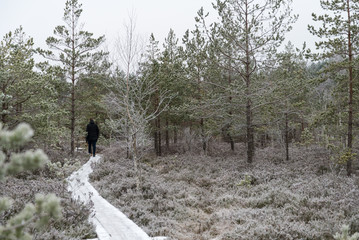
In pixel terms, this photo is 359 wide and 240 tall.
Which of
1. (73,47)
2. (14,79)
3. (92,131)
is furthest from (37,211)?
(73,47)

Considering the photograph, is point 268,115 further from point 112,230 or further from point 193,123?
point 112,230

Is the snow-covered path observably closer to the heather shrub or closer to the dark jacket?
the heather shrub

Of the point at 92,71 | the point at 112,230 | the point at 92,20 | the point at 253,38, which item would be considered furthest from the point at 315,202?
the point at 92,20

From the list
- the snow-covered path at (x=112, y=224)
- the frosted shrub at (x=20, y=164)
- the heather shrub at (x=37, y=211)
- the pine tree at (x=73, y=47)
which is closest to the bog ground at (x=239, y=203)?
the snow-covered path at (x=112, y=224)

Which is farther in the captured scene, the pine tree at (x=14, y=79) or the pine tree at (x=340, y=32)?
the pine tree at (x=340, y=32)

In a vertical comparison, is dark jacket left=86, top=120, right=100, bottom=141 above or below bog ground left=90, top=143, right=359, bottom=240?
above

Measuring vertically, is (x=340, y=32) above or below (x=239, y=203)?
above

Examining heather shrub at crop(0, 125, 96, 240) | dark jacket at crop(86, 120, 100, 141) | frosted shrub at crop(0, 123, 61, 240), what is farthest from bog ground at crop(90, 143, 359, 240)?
frosted shrub at crop(0, 123, 61, 240)

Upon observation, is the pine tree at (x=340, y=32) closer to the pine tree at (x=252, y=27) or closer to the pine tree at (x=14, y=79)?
the pine tree at (x=252, y=27)

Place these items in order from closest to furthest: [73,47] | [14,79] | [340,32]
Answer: [14,79] < [340,32] < [73,47]

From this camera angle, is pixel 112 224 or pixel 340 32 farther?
pixel 340 32

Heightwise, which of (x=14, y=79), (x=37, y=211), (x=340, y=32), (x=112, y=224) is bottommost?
(x=112, y=224)

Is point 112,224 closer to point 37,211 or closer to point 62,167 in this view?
point 62,167

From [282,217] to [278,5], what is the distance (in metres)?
11.6
